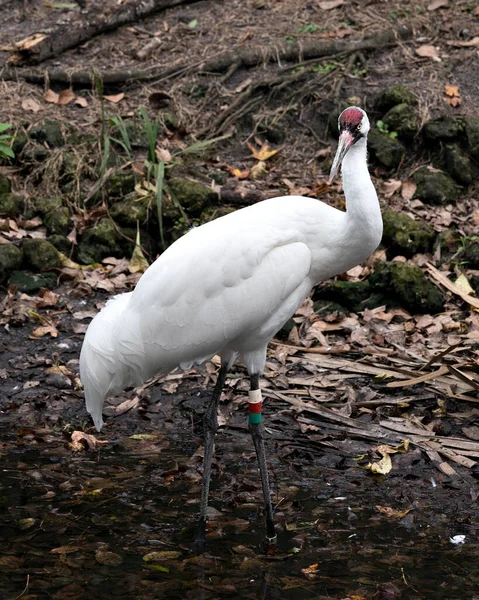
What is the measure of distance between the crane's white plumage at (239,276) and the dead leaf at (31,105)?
4.76 m

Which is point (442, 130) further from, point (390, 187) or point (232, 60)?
point (232, 60)

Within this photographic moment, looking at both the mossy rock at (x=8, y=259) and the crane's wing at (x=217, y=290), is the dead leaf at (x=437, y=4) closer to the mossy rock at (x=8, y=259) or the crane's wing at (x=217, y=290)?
the mossy rock at (x=8, y=259)

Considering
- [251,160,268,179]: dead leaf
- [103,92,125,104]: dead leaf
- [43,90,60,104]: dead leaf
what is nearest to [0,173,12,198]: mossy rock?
[43,90,60,104]: dead leaf

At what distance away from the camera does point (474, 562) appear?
4.27 metres

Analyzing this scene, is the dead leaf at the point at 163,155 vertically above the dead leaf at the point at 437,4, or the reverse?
the dead leaf at the point at 437,4

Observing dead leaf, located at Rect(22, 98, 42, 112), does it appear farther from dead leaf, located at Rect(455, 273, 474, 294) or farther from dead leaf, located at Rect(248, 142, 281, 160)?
dead leaf, located at Rect(455, 273, 474, 294)

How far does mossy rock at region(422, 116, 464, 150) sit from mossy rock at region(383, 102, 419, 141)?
0.41 ft

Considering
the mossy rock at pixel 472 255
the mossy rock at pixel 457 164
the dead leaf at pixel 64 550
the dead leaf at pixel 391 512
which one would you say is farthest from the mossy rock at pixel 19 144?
the dead leaf at pixel 391 512

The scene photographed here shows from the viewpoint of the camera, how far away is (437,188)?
802cm

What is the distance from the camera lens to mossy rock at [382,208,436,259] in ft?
24.1

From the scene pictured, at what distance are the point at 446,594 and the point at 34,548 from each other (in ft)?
6.50

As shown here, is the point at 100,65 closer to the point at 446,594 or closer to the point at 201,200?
the point at 201,200

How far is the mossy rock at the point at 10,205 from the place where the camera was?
7898 mm

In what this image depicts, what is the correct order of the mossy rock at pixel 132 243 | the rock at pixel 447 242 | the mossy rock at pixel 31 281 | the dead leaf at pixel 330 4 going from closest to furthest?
the mossy rock at pixel 31 281 < the rock at pixel 447 242 < the mossy rock at pixel 132 243 < the dead leaf at pixel 330 4
